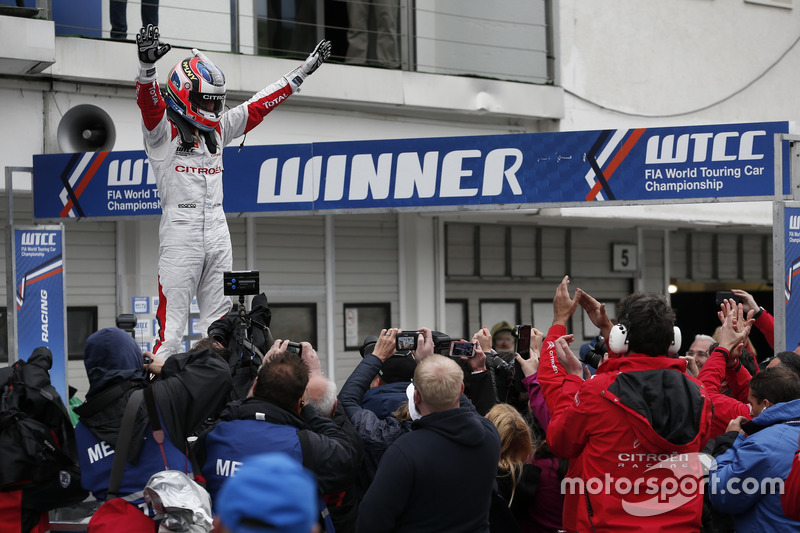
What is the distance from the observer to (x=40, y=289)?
820 cm

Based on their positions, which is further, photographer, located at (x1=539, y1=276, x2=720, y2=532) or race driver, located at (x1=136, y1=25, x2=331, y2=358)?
race driver, located at (x1=136, y1=25, x2=331, y2=358)

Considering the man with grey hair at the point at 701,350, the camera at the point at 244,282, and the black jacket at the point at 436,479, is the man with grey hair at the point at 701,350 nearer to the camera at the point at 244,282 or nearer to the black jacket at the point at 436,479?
the camera at the point at 244,282

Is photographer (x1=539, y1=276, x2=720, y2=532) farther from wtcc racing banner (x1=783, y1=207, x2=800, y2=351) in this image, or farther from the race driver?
wtcc racing banner (x1=783, y1=207, x2=800, y2=351)

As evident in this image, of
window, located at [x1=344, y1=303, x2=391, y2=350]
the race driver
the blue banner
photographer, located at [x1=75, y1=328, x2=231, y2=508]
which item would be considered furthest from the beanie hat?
window, located at [x1=344, y1=303, x2=391, y2=350]

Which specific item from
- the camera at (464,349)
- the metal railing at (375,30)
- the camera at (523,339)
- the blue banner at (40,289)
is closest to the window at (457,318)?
the metal railing at (375,30)

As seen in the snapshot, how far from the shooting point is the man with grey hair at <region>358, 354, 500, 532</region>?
11.7ft

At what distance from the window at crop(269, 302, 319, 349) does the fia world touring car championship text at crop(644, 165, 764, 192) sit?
5.43 m

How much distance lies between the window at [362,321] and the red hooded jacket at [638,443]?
8.65m

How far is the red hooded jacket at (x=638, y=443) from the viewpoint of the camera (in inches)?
150

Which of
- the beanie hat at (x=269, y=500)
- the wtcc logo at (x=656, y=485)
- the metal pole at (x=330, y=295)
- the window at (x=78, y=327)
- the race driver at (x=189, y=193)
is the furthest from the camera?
the metal pole at (x=330, y=295)

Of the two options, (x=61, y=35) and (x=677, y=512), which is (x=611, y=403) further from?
(x=61, y=35)

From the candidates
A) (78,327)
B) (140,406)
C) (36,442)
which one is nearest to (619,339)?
(140,406)

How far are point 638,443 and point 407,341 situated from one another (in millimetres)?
1342

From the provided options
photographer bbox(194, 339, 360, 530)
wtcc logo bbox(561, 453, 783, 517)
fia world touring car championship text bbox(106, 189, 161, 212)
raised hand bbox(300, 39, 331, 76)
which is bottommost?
wtcc logo bbox(561, 453, 783, 517)
